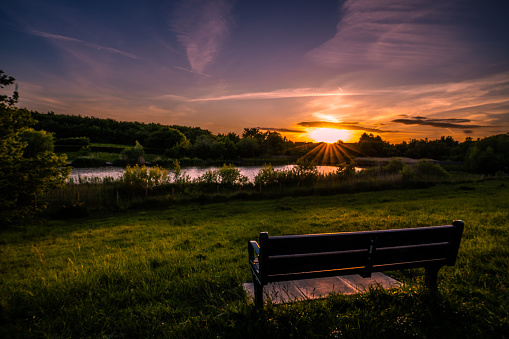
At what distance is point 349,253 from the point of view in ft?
9.20

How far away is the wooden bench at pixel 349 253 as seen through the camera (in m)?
2.61

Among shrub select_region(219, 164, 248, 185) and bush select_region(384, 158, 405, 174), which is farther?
bush select_region(384, 158, 405, 174)

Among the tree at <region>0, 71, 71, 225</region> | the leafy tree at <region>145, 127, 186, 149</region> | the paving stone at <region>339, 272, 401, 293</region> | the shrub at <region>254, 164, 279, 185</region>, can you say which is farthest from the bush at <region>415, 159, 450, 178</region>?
the leafy tree at <region>145, 127, 186, 149</region>

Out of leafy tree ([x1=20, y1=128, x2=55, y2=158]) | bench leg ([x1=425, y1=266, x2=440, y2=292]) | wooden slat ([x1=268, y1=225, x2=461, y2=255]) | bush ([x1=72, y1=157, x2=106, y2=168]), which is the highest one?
leafy tree ([x1=20, y1=128, x2=55, y2=158])

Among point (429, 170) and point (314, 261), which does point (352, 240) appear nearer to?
point (314, 261)

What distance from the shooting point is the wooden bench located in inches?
103

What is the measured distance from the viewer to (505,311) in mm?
2693

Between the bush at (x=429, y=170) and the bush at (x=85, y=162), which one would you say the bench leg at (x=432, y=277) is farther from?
the bush at (x=85, y=162)

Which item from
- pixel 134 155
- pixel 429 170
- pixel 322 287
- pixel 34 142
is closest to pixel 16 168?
pixel 322 287

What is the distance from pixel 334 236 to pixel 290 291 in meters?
1.14

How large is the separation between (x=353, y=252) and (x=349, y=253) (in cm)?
5

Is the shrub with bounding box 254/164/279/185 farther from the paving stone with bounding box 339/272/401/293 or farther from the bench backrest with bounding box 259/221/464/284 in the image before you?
the bench backrest with bounding box 259/221/464/284

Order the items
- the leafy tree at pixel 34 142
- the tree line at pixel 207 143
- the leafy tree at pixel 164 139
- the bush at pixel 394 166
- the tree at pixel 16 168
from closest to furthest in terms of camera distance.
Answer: the tree at pixel 16 168 < the bush at pixel 394 166 < the leafy tree at pixel 34 142 < the tree line at pixel 207 143 < the leafy tree at pixel 164 139

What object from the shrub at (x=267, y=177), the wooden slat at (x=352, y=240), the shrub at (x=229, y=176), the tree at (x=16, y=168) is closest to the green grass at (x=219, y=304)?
the wooden slat at (x=352, y=240)
